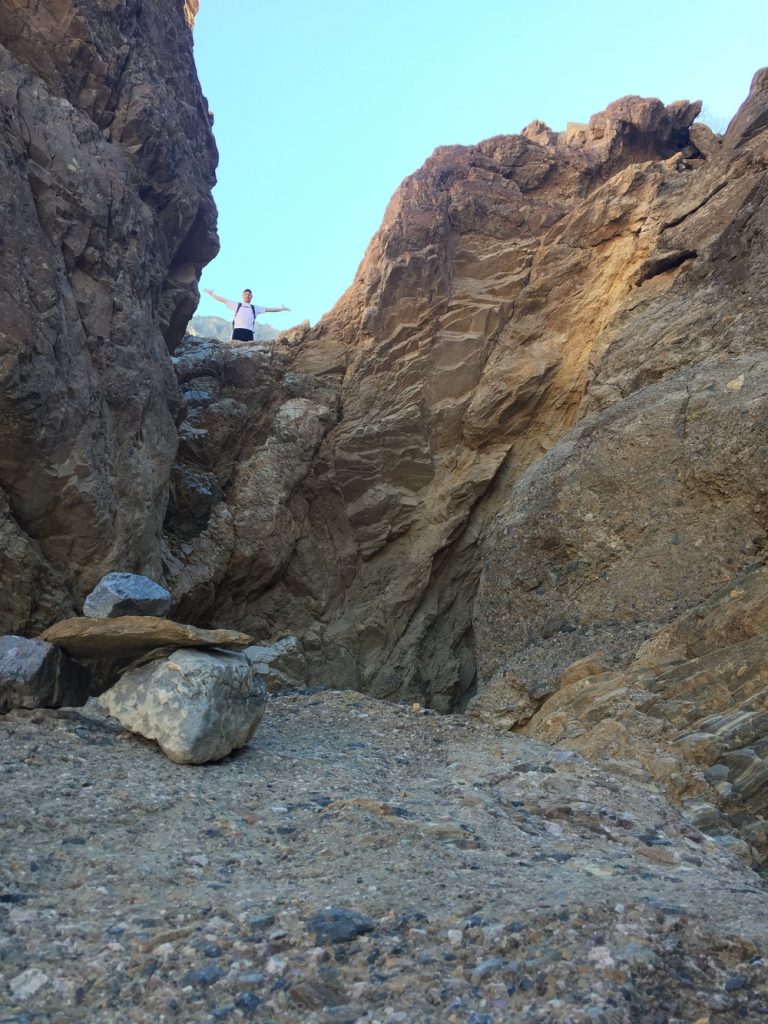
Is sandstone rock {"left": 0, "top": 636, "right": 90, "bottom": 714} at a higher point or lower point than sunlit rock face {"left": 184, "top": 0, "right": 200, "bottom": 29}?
lower

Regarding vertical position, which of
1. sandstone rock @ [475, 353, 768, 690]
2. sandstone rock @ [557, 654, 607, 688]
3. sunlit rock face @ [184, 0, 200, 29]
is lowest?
sandstone rock @ [557, 654, 607, 688]

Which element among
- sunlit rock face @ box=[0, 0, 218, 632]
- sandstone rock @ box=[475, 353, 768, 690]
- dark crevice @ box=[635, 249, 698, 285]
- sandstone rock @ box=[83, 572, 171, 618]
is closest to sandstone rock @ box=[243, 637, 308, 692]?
sunlit rock face @ box=[0, 0, 218, 632]

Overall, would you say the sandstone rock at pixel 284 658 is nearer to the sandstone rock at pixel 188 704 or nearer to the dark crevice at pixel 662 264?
the sandstone rock at pixel 188 704

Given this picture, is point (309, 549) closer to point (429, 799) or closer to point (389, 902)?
point (429, 799)

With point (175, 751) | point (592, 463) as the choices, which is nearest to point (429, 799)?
point (175, 751)

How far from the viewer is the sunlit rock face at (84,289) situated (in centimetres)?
1095

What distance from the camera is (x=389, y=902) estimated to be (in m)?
4.50

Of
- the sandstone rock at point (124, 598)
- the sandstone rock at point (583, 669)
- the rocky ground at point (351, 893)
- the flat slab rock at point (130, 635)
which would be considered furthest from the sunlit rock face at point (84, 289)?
the sandstone rock at point (583, 669)

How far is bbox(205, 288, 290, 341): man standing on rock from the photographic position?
19438 mm

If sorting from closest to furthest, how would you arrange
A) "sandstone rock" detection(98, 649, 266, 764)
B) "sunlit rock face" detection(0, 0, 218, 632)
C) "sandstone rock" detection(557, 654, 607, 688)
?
1. "sandstone rock" detection(98, 649, 266, 764)
2. "sandstone rock" detection(557, 654, 607, 688)
3. "sunlit rock face" detection(0, 0, 218, 632)

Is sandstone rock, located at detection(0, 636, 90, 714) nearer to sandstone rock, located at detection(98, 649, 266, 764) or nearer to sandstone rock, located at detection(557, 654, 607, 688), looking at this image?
sandstone rock, located at detection(98, 649, 266, 764)

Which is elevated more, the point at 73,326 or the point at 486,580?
the point at 73,326

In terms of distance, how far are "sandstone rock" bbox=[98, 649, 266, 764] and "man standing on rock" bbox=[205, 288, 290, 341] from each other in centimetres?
1303

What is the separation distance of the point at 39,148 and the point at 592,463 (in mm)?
8544
